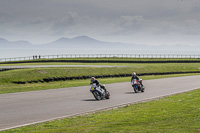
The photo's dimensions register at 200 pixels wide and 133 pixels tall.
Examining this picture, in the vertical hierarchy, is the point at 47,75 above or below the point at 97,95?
above

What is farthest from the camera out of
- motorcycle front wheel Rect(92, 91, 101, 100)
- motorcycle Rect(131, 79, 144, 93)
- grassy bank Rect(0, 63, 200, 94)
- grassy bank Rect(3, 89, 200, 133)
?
grassy bank Rect(0, 63, 200, 94)

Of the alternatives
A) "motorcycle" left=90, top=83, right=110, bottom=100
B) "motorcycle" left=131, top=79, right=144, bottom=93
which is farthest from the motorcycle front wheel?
"motorcycle" left=131, top=79, right=144, bottom=93

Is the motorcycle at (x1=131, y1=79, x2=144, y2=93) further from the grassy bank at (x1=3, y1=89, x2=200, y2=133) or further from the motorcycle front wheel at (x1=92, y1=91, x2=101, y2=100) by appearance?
the grassy bank at (x1=3, y1=89, x2=200, y2=133)

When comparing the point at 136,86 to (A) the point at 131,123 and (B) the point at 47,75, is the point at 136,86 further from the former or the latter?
(B) the point at 47,75

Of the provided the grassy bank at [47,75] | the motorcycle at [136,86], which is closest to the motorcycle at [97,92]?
the motorcycle at [136,86]

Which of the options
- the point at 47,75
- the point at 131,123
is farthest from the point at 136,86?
the point at 47,75

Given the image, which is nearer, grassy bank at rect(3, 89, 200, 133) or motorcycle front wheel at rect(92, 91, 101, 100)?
grassy bank at rect(3, 89, 200, 133)

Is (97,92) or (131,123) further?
(97,92)

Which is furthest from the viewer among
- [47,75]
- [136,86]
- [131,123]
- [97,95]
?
[47,75]

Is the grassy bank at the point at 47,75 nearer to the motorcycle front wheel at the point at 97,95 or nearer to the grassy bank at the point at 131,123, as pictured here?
the motorcycle front wheel at the point at 97,95

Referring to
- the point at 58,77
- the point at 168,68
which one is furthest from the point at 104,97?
the point at 168,68

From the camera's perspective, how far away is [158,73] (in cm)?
4903

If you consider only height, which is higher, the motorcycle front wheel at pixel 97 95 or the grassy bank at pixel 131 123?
the motorcycle front wheel at pixel 97 95

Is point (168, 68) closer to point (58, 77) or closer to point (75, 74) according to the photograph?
point (75, 74)
